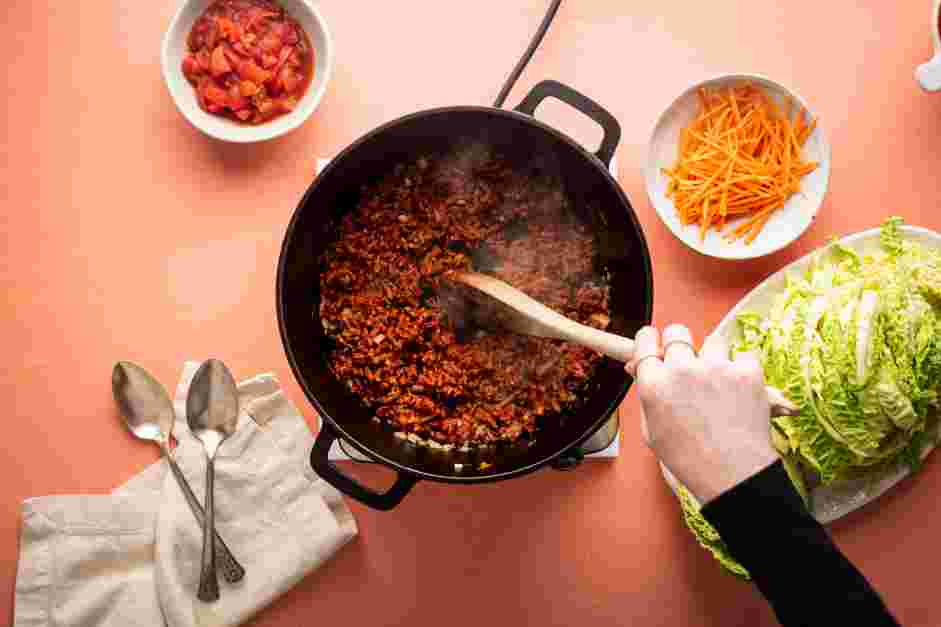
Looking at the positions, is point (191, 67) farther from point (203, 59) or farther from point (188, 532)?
point (188, 532)

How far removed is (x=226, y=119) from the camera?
5.27ft

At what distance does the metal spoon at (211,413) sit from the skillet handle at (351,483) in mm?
302

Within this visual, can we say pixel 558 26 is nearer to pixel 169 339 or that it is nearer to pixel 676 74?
pixel 676 74

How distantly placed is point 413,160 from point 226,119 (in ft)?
1.13

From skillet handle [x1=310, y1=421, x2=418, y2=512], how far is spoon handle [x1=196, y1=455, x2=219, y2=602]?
0.31 m

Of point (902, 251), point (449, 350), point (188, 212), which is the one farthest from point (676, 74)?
point (188, 212)

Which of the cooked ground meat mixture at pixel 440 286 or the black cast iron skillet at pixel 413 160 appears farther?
the cooked ground meat mixture at pixel 440 286


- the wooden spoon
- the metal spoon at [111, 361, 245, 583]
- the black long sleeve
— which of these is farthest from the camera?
the metal spoon at [111, 361, 245, 583]

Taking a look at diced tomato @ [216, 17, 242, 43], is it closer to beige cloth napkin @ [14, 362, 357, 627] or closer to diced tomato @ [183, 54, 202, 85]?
diced tomato @ [183, 54, 202, 85]

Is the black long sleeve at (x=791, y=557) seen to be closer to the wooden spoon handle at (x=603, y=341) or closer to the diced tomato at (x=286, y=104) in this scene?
the wooden spoon handle at (x=603, y=341)

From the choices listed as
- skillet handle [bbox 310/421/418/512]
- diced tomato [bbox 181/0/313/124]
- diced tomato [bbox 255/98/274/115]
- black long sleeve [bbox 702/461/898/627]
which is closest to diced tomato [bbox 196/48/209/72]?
diced tomato [bbox 181/0/313/124]

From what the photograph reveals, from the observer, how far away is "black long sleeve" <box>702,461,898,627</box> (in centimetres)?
106

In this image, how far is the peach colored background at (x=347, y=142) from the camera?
Answer: 165 cm

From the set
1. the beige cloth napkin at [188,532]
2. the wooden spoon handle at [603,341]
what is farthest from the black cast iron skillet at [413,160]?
the beige cloth napkin at [188,532]
